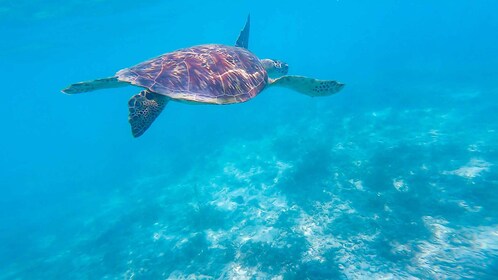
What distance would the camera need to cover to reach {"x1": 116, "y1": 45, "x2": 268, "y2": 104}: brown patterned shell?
6.20 meters

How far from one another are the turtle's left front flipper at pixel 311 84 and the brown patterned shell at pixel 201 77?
0.70 meters

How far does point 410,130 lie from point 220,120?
17.0 meters

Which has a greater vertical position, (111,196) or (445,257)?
(111,196)

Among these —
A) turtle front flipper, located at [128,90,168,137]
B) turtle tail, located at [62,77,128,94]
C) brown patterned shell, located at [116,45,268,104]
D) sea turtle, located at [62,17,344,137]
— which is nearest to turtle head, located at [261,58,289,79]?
sea turtle, located at [62,17,344,137]

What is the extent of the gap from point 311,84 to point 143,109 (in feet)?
14.5

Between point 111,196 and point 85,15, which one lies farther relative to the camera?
point 85,15

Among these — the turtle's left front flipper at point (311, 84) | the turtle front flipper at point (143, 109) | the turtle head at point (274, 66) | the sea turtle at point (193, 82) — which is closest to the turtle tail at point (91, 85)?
the sea turtle at point (193, 82)

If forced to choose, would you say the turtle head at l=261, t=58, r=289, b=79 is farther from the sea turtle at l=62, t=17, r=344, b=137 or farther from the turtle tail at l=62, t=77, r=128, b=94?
the turtle tail at l=62, t=77, r=128, b=94

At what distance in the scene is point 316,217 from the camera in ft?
35.8

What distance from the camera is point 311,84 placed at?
24.2 feet

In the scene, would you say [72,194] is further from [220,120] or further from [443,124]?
[443,124]

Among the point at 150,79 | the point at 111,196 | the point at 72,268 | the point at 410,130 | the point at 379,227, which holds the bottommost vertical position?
the point at 72,268

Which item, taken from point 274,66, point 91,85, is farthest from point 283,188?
point 91,85

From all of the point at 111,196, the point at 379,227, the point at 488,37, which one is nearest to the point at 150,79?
the point at 379,227
